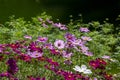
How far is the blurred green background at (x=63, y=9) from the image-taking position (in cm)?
1408

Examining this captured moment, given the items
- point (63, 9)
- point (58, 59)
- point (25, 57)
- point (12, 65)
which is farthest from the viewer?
point (63, 9)

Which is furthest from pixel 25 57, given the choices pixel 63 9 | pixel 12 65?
pixel 63 9

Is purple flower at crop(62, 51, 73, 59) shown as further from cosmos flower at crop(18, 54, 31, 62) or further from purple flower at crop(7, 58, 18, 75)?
purple flower at crop(7, 58, 18, 75)

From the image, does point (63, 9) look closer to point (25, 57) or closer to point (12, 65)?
point (25, 57)

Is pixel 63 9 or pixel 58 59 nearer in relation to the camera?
pixel 58 59

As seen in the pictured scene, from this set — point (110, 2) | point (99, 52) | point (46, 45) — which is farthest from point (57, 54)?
point (110, 2)

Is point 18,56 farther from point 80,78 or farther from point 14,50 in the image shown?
point 80,78

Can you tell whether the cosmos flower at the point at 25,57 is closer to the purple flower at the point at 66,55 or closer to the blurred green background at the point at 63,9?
the purple flower at the point at 66,55

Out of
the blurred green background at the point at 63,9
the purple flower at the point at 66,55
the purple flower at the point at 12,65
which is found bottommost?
the purple flower at the point at 12,65

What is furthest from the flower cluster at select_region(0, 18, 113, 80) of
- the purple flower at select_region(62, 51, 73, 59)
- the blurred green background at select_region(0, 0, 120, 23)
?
the blurred green background at select_region(0, 0, 120, 23)

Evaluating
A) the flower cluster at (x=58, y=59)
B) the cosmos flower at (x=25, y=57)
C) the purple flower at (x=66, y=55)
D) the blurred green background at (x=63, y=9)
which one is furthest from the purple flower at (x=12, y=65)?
the blurred green background at (x=63, y=9)

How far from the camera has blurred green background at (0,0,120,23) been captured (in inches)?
554

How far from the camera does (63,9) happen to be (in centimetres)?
1638

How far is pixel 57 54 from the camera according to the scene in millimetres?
4855
